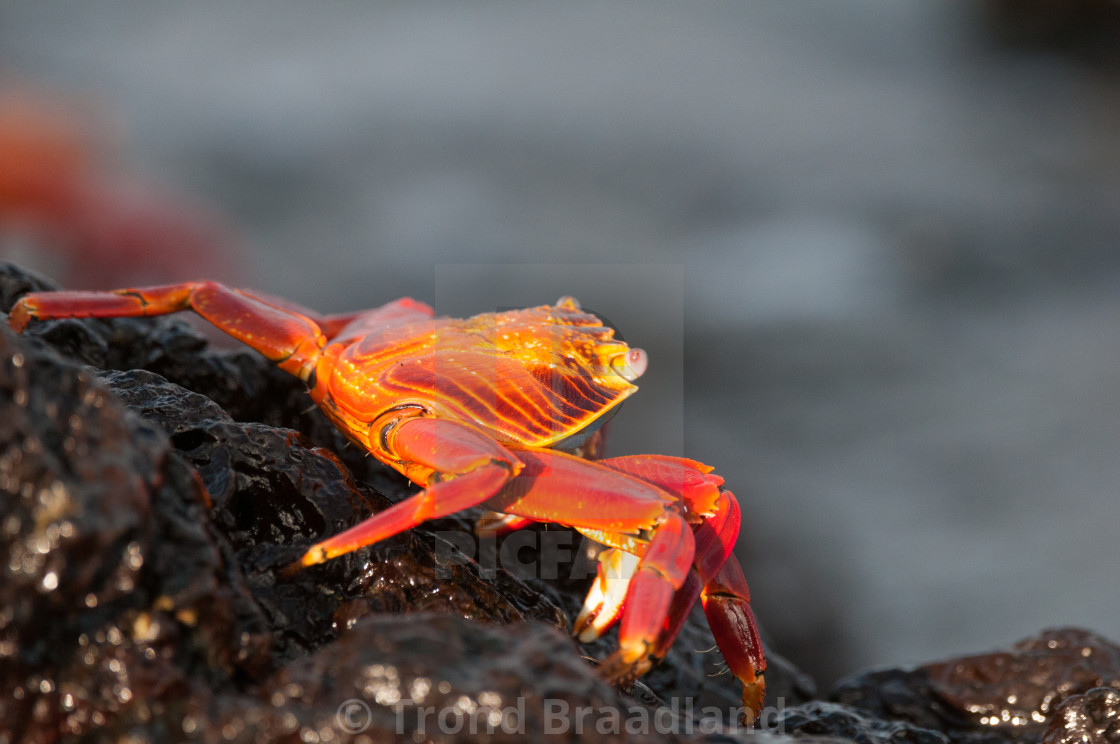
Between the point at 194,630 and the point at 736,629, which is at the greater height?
the point at 194,630

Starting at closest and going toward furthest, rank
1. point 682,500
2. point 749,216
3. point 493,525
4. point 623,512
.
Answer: point 623,512 → point 682,500 → point 493,525 → point 749,216

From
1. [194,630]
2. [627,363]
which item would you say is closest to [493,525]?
[627,363]

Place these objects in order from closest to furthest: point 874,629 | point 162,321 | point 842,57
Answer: point 162,321 < point 874,629 < point 842,57

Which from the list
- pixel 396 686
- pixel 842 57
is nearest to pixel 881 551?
pixel 396 686

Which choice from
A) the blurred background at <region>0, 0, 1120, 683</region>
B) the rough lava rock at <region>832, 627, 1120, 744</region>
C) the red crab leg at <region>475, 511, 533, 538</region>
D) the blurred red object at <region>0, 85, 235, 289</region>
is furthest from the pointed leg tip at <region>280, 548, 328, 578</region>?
the blurred red object at <region>0, 85, 235, 289</region>

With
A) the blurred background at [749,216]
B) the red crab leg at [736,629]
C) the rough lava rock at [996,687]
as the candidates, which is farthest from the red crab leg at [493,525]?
the blurred background at [749,216]

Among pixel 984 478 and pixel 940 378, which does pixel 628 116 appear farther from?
pixel 984 478

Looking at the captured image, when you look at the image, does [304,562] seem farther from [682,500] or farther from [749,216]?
[749,216]
